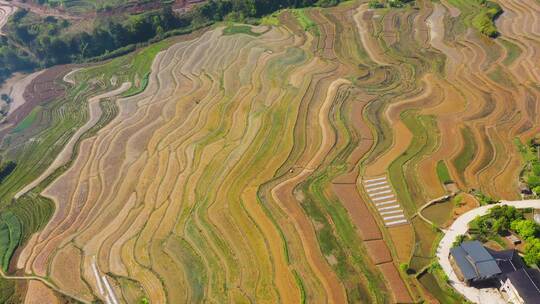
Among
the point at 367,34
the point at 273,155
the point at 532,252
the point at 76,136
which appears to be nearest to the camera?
the point at 532,252

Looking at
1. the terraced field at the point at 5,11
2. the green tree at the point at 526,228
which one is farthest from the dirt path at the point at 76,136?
the green tree at the point at 526,228

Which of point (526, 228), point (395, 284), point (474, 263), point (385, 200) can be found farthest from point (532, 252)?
point (385, 200)

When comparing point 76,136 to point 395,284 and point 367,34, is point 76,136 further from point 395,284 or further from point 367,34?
point 367,34

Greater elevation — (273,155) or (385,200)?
(273,155)

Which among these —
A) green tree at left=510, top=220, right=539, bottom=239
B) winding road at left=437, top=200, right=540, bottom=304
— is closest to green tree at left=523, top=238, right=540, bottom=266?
green tree at left=510, top=220, right=539, bottom=239

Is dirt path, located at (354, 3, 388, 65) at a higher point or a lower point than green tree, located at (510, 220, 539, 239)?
higher

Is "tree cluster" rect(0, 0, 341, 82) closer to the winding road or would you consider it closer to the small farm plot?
the small farm plot

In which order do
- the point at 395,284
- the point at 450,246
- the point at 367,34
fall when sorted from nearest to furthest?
the point at 395,284 < the point at 450,246 < the point at 367,34
